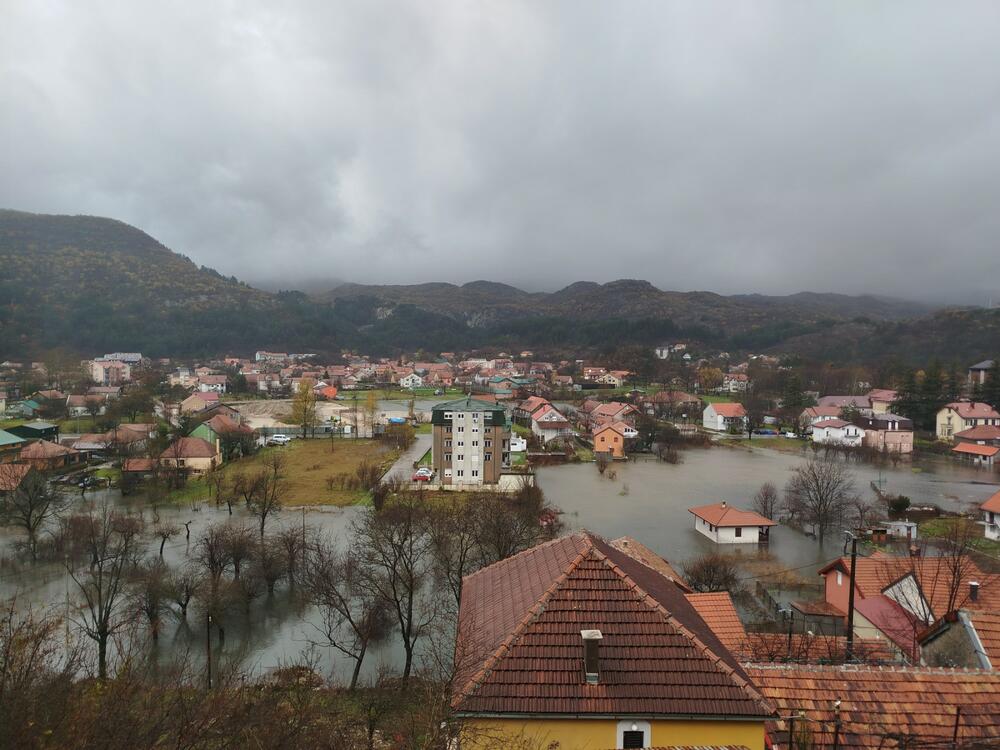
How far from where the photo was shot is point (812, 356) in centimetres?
6488

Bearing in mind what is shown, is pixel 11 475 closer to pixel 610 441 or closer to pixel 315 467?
pixel 315 467

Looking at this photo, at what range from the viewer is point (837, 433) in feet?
91.8

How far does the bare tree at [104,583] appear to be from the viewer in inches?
298

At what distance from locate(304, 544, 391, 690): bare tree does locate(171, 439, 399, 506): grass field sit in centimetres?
712

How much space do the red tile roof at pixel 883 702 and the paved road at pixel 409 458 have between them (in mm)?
15745

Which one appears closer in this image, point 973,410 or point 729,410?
point 973,410

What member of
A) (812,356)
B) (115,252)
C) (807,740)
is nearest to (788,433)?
(807,740)

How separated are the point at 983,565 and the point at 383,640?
1150cm

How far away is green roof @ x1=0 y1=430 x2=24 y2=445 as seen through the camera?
68.9 feet

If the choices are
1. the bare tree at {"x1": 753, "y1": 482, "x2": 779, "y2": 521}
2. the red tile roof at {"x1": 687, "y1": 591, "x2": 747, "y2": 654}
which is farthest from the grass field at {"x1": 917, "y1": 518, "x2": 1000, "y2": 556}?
the red tile roof at {"x1": 687, "y1": 591, "x2": 747, "y2": 654}

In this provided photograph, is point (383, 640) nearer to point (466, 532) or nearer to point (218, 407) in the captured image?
point (466, 532)

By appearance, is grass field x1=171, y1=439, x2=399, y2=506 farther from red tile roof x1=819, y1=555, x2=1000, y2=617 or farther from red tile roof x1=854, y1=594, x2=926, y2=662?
red tile roof x1=854, y1=594, x2=926, y2=662

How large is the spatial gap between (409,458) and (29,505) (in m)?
12.0

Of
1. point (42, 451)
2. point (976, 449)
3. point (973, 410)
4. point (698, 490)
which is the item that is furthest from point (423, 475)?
point (973, 410)
